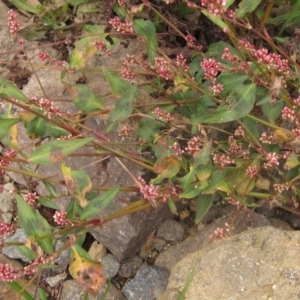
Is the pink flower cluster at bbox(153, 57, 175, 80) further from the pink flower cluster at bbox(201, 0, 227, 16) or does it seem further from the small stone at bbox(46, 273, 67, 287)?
the small stone at bbox(46, 273, 67, 287)

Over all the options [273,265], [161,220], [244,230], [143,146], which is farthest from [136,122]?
[273,265]

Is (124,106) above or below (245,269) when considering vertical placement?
above

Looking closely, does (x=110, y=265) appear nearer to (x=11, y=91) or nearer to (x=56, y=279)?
(x=56, y=279)

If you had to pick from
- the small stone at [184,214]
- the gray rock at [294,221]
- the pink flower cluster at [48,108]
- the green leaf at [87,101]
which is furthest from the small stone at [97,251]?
the pink flower cluster at [48,108]

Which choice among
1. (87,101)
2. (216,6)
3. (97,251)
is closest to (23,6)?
(87,101)

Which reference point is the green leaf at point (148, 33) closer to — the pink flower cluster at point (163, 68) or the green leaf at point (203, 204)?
the pink flower cluster at point (163, 68)

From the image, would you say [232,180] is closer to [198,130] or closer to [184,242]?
[198,130]

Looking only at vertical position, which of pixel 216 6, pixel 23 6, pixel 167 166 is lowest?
pixel 167 166
